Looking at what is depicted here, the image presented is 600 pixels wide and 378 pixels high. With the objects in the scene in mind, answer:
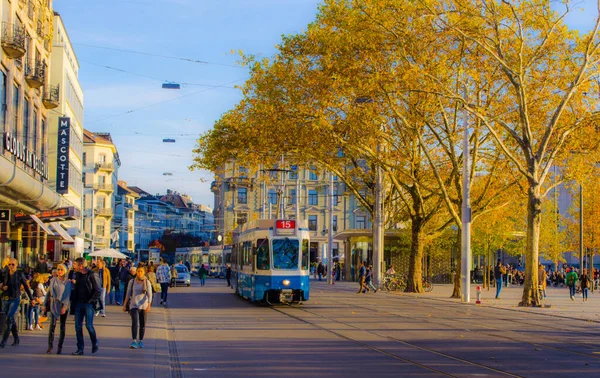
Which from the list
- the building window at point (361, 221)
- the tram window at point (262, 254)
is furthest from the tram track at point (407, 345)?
the building window at point (361, 221)

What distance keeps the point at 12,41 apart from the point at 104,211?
78518mm

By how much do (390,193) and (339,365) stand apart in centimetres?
3774

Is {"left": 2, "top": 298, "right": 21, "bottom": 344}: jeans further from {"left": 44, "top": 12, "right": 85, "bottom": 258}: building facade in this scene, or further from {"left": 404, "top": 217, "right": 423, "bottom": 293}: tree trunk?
{"left": 404, "top": 217, "right": 423, "bottom": 293}: tree trunk

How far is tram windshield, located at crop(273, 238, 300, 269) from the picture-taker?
104 feet

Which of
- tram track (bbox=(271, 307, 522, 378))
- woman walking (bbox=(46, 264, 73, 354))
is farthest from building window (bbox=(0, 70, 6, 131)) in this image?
woman walking (bbox=(46, 264, 73, 354))

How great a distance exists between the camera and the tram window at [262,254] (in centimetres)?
3178

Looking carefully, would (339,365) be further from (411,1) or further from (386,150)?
(386,150)

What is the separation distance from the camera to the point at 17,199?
111 feet

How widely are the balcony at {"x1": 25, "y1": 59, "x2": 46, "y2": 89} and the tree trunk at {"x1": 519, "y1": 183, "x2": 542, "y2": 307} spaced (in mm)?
23269

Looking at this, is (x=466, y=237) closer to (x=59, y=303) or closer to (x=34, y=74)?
(x=34, y=74)

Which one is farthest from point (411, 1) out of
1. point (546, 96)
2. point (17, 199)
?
point (17, 199)

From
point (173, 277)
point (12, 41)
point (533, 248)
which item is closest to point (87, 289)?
point (12, 41)

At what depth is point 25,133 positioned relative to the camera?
133 ft

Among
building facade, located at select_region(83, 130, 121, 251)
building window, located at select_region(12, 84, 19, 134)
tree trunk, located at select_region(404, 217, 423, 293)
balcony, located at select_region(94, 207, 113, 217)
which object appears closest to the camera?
building window, located at select_region(12, 84, 19, 134)
